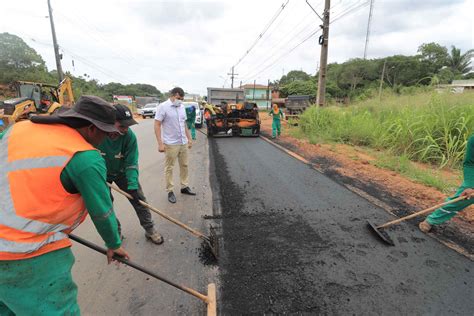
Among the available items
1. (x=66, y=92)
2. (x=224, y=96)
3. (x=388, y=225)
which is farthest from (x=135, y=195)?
(x=224, y=96)

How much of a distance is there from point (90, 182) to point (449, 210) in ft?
12.3

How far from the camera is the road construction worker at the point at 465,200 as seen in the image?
9.18ft

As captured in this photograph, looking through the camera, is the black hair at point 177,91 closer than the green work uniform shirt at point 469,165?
No

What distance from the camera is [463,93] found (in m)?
7.22

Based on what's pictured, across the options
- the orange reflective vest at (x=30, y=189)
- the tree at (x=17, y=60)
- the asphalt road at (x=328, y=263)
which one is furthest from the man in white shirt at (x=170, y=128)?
the tree at (x=17, y=60)

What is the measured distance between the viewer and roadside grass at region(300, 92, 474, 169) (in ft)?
19.2

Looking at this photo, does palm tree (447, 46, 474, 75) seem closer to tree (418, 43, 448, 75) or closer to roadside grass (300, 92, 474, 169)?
tree (418, 43, 448, 75)

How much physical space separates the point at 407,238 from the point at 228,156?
505 cm

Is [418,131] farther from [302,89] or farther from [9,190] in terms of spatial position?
[302,89]

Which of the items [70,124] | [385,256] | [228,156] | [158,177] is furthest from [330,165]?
[70,124]

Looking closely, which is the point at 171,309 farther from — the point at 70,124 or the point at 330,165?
the point at 330,165

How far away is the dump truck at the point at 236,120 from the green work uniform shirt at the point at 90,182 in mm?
9902

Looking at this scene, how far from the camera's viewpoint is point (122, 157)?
2.69 metres

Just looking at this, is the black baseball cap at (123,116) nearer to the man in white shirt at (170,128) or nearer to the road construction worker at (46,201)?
the road construction worker at (46,201)
